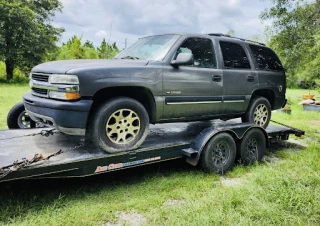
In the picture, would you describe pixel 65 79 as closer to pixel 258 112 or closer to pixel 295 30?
pixel 258 112

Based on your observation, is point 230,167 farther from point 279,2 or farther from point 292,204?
point 279,2

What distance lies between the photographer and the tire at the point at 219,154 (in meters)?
4.24

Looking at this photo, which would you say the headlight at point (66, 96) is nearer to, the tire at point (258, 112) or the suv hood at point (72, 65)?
the suv hood at point (72, 65)

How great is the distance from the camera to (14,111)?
483cm

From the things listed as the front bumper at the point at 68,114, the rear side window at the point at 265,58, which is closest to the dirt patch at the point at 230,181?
the front bumper at the point at 68,114

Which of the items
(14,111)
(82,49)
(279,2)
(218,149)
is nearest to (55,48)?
(82,49)

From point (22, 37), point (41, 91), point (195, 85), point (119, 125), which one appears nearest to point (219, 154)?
point (195, 85)

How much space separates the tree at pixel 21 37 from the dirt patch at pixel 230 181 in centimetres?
2474

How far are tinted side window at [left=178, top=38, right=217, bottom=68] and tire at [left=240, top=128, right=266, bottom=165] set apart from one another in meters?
1.35

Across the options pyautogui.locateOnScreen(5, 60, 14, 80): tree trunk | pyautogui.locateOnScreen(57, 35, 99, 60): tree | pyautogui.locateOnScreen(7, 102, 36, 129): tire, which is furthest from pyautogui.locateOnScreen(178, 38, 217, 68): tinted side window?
pyautogui.locateOnScreen(57, 35, 99, 60): tree

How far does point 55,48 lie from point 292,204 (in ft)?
92.5

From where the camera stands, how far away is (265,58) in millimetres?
5641

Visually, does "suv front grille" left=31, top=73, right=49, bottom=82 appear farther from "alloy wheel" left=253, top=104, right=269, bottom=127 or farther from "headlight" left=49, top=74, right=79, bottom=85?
"alloy wheel" left=253, top=104, right=269, bottom=127

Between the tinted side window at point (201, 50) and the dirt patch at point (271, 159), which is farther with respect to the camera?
the dirt patch at point (271, 159)
